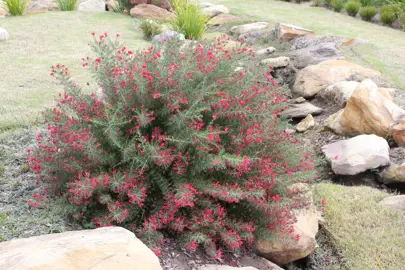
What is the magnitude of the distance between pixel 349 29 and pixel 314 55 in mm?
4381

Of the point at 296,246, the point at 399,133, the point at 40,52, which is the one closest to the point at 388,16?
the point at 399,133

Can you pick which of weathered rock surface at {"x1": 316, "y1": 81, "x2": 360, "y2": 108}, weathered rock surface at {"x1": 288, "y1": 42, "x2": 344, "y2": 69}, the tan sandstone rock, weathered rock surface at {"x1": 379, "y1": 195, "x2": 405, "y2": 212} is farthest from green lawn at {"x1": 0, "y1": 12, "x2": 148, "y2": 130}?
the tan sandstone rock

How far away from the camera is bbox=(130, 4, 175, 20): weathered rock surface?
14.4 meters

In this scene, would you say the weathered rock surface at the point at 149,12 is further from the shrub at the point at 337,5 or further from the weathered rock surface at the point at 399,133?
the weathered rock surface at the point at 399,133

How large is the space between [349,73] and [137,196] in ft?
19.4

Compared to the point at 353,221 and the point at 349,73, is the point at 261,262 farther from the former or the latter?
the point at 349,73

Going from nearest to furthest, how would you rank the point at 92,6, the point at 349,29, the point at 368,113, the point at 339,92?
the point at 368,113 < the point at 339,92 < the point at 349,29 < the point at 92,6

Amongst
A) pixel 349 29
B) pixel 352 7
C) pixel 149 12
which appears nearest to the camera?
pixel 349 29

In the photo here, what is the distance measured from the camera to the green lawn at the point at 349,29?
9383 mm

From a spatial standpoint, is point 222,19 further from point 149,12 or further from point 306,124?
point 306,124

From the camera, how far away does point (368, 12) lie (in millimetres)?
14906

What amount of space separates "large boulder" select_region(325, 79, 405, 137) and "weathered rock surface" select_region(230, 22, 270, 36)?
20.0 ft

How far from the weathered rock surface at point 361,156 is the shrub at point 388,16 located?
9707 millimetres

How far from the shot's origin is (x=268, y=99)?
4414mm
